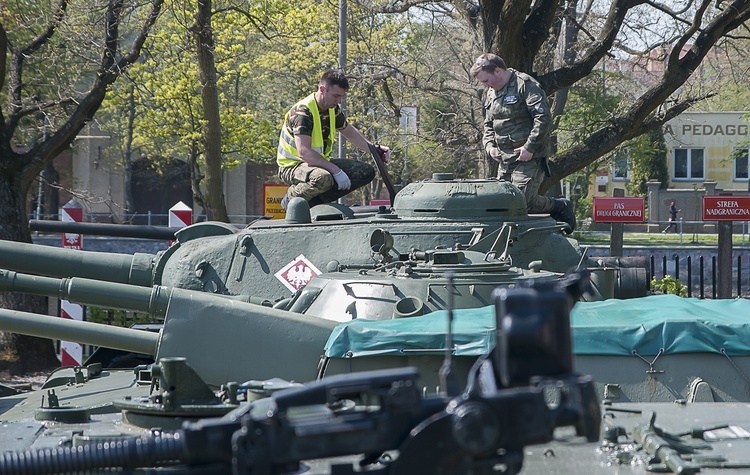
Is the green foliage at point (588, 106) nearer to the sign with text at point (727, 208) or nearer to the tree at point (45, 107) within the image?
the sign with text at point (727, 208)

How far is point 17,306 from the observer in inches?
591

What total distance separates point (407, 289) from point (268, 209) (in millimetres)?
11159

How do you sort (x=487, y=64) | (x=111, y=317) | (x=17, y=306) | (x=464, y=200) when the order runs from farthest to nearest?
(x=111, y=317)
(x=17, y=306)
(x=487, y=64)
(x=464, y=200)

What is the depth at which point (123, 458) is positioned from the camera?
146 inches

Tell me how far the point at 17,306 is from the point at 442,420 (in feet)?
41.0

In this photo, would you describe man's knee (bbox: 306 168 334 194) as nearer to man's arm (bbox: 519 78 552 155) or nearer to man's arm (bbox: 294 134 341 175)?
man's arm (bbox: 294 134 341 175)

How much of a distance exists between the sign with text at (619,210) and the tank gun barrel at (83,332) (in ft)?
41.0

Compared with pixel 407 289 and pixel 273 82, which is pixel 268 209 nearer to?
pixel 407 289

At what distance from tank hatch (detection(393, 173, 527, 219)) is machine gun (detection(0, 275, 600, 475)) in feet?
14.6

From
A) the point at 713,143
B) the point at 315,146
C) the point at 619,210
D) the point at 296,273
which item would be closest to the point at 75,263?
the point at 296,273

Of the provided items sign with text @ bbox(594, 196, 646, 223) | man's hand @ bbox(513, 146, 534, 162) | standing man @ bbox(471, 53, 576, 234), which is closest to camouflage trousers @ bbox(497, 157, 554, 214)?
standing man @ bbox(471, 53, 576, 234)

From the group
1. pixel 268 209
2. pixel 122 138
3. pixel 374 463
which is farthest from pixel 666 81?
pixel 122 138

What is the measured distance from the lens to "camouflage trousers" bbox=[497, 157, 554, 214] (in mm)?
9367

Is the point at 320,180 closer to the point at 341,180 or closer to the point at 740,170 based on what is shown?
the point at 341,180
